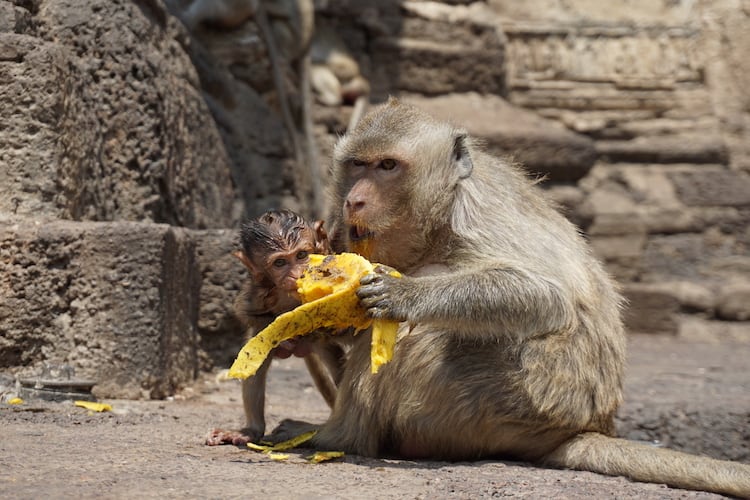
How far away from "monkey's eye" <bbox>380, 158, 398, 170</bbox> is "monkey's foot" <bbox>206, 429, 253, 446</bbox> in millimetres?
1203

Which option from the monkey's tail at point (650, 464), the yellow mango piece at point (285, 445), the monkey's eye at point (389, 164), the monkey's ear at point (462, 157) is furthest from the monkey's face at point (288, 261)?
the monkey's tail at point (650, 464)

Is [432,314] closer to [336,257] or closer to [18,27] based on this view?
[336,257]

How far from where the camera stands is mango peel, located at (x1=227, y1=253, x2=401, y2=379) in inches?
147

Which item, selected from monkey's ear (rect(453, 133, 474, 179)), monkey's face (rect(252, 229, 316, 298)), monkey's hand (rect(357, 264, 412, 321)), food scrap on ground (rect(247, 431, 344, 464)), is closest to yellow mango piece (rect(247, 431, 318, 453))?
food scrap on ground (rect(247, 431, 344, 464))

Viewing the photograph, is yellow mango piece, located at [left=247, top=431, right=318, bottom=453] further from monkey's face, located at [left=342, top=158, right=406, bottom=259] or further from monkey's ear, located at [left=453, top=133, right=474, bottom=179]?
monkey's ear, located at [left=453, top=133, right=474, bottom=179]

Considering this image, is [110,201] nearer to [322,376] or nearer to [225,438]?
[322,376]

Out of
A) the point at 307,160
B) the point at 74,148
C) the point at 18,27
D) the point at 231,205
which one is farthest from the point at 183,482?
the point at 307,160

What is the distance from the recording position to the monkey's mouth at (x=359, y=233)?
4023 millimetres

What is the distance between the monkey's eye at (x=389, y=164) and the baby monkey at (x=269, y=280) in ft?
1.47

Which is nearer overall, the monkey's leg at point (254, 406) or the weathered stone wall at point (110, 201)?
the monkey's leg at point (254, 406)

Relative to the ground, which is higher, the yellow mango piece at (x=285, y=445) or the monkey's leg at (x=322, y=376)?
the monkey's leg at (x=322, y=376)

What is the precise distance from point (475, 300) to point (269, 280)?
100 cm

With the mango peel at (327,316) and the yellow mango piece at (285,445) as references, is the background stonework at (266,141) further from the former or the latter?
the mango peel at (327,316)

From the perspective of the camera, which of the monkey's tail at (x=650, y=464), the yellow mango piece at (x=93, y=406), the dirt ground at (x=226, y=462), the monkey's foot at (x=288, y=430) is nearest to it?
the dirt ground at (x=226, y=462)
